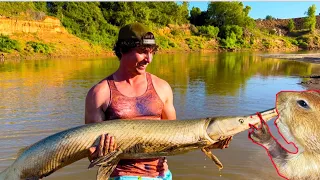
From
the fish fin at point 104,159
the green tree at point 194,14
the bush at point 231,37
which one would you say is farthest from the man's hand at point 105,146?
the green tree at point 194,14

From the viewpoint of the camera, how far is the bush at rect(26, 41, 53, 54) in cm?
3312

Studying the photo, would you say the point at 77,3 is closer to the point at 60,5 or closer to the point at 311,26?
the point at 60,5

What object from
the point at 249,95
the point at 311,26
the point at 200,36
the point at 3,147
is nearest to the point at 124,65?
the point at 3,147

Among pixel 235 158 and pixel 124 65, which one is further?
pixel 235 158

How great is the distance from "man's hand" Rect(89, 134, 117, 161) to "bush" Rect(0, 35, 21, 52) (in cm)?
3158

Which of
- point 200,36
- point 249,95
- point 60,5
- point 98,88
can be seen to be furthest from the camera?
point 200,36

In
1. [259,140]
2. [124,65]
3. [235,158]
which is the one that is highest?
[124,65]

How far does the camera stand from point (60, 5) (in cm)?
4588

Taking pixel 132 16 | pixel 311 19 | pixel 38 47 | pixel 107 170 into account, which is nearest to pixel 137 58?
pixel 107 170

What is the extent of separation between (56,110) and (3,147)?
343 cm

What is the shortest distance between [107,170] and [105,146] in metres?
0.21

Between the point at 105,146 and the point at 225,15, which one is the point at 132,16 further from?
the point at 105,146

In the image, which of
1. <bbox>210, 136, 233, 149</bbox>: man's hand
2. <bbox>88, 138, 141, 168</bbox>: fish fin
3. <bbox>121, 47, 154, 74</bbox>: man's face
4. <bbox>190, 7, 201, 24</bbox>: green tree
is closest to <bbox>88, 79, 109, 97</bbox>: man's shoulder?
<bbox>121, 47, 154, 74</bbox>: man's face

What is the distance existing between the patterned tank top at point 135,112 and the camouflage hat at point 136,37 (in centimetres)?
36
